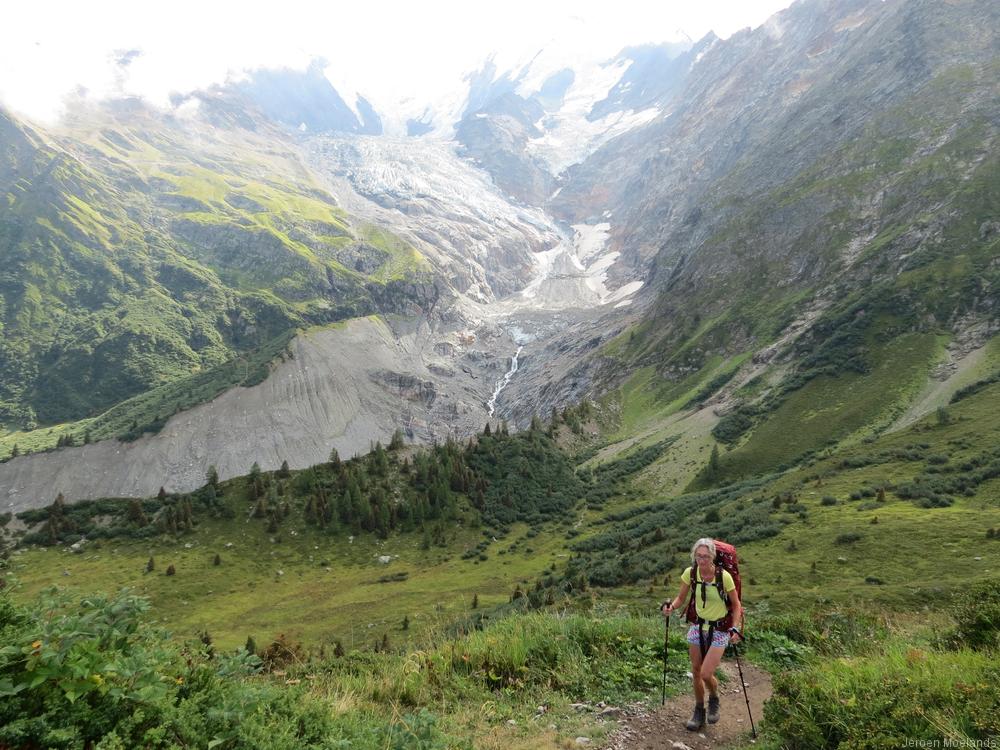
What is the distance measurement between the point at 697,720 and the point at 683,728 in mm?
343

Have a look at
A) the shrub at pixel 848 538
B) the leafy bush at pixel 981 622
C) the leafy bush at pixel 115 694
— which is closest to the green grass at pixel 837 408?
the shrub at pixel 848 538

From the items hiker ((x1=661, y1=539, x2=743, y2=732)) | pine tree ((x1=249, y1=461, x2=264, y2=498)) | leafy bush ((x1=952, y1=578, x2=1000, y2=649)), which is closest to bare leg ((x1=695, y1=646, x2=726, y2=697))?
hiker ((x1=661, y1=539, x2=743, y2=732))

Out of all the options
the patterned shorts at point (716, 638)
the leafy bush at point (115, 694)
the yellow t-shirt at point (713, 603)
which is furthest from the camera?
the yellow t-shirt at point (713, 603)

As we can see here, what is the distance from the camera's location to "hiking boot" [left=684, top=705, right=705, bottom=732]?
938 centimetres

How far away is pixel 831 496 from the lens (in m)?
44.8

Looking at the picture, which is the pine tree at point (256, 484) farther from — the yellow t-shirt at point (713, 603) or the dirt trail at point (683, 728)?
the yellow t-shirt at point (713, 603)

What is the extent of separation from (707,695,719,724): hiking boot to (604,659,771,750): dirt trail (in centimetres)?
15

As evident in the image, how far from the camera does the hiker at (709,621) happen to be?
9438 mm

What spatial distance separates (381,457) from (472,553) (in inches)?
845

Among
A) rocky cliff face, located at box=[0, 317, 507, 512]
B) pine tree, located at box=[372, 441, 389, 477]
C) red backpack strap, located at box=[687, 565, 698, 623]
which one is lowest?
red backpack strap, located at box=[687, 565, 698, 623]

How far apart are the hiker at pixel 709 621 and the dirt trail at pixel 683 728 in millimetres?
236

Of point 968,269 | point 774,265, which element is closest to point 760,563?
point 968,269

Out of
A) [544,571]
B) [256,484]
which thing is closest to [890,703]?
[544,571]

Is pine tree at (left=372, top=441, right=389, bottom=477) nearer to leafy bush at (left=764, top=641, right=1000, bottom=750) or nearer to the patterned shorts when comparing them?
the patterned shorts
